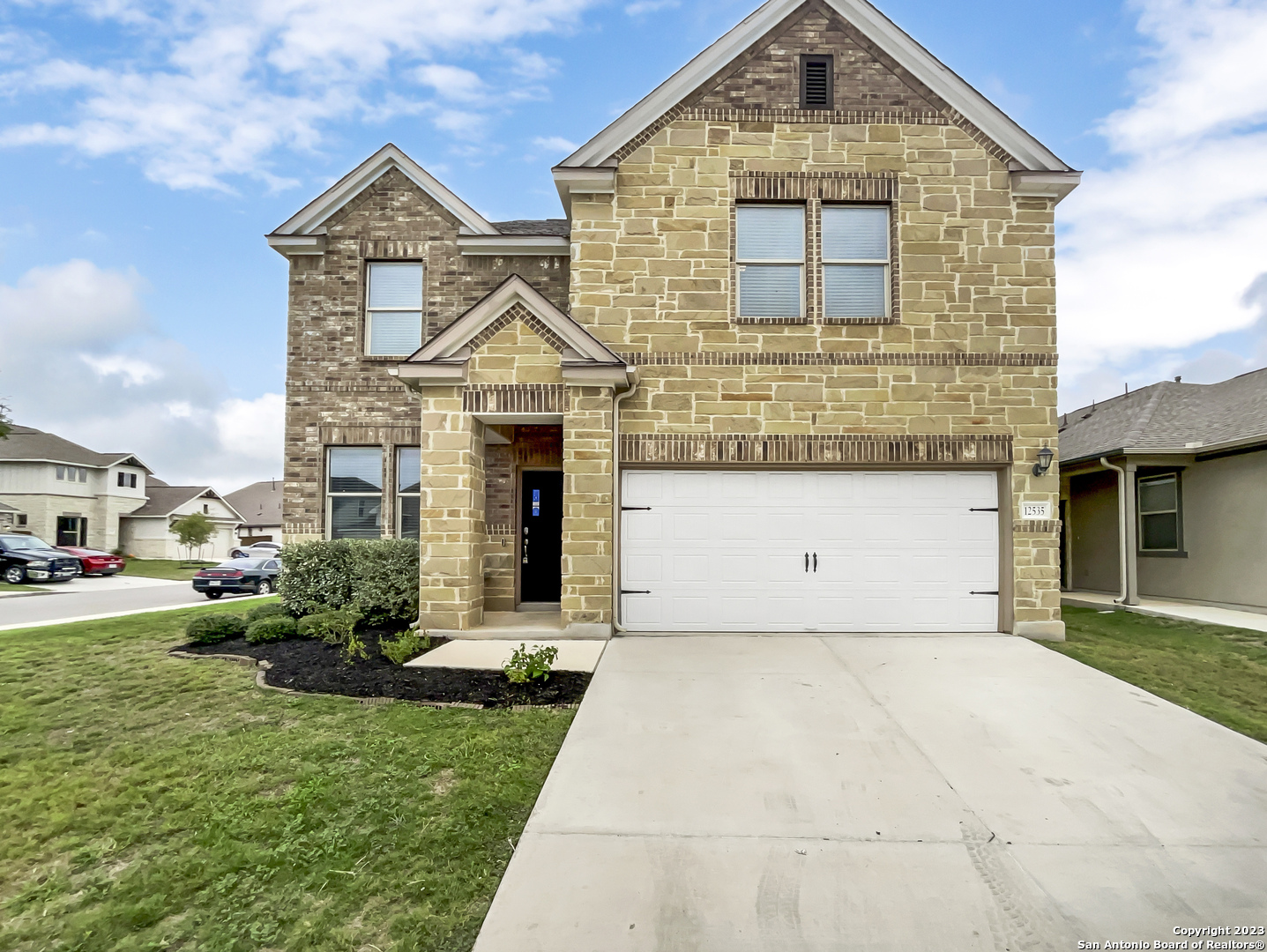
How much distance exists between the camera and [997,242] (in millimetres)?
9336

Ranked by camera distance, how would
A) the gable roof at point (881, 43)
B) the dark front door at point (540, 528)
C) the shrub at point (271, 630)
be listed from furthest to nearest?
1. the dark front door at point (540, 528)
2. the gable roof at point (881, 43)
3. the shrub at point (271, 630)

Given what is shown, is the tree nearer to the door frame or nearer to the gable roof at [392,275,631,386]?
the door frame

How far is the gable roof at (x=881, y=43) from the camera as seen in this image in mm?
9273

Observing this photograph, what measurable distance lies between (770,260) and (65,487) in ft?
135

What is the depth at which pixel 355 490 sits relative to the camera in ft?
37.9

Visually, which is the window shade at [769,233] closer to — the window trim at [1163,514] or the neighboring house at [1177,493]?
the neighboring house at [1177,493]

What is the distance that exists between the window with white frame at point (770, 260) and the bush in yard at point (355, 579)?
245 inches

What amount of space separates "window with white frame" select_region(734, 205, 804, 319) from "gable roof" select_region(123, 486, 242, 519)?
1669 inches

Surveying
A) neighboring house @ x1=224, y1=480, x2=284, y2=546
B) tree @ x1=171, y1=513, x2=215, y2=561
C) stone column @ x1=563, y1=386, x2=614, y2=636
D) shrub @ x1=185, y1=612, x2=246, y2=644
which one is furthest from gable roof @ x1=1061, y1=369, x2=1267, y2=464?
neighboring house @ x1=224, y1=480, x2=284, y2=546

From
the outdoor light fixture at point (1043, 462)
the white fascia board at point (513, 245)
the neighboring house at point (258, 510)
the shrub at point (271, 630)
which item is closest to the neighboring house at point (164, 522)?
the neighboring house at point (258, 510)

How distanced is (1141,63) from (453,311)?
13.6 metres

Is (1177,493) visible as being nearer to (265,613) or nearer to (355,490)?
(355,490)

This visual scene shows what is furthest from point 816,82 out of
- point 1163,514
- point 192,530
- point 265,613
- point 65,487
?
point 65,487

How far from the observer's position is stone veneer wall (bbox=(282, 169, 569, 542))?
445 inches
